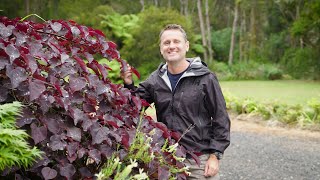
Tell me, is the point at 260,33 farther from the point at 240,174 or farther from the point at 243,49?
the point at 240,174

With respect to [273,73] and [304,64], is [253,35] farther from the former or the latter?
[273,73]

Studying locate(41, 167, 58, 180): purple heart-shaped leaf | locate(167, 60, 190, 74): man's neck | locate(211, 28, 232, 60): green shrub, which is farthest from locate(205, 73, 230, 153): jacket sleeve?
locate(211, 28, 232, 60): green shrub

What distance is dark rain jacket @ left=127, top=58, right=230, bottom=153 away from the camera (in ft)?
8.96

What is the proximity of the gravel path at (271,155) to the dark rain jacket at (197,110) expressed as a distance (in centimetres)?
338

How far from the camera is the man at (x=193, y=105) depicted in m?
2.73

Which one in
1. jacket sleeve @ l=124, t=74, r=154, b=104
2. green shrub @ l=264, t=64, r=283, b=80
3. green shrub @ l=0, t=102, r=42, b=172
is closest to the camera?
green shrub @ l=0, t=102, r=42, b=172

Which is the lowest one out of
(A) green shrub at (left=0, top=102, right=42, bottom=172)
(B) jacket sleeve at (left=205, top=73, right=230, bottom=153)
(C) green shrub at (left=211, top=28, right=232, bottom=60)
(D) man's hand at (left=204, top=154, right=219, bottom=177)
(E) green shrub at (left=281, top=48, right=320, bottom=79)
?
(C) green shrub at (left=211, top=28, right=232, bottom=60)

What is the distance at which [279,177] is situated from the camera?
5.98m

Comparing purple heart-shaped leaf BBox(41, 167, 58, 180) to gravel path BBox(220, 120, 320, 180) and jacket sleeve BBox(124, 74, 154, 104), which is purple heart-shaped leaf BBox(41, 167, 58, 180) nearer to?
jacket sleeve BBox(124, 74, 154, 104)

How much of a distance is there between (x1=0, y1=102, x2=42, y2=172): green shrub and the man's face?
1404 millimetres

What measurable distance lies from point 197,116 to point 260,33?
105ft

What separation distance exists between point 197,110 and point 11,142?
1559 mm

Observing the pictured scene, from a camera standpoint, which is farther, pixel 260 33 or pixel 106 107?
pixel 260 33

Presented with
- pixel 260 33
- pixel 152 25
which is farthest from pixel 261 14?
pixel 152 25
